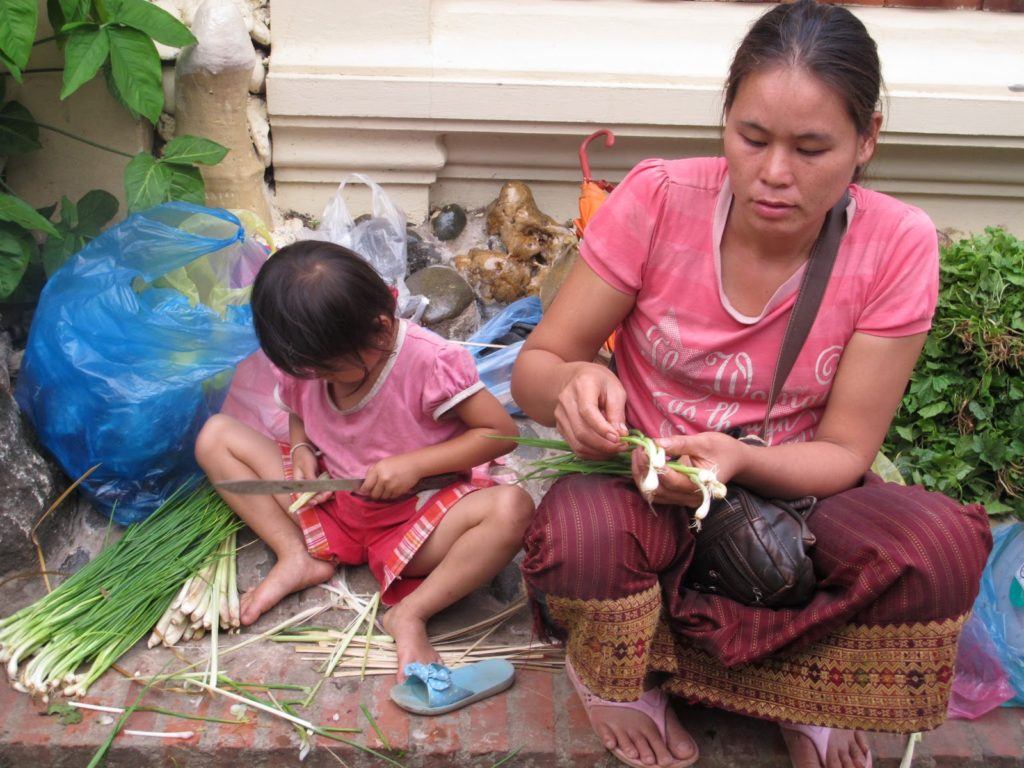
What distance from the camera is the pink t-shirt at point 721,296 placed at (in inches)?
89.1

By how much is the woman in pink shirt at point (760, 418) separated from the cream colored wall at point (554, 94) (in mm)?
1557

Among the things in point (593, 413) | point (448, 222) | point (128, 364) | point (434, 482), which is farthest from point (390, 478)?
point (448, 222)

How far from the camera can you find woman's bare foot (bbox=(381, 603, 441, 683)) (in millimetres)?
2562

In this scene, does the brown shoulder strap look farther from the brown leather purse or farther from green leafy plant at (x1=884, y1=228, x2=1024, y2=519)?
green leafy plant at (x1=884, y1=228, x2=1024, y2=519)

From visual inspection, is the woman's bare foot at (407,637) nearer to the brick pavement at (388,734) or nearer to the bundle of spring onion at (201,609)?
the brick pavement at (388,734)

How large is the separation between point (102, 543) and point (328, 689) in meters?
0.85

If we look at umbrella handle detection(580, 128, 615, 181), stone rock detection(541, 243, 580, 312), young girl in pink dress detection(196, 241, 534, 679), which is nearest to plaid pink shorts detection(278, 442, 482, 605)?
young girl in pink dress detection(196, 241, 534, 679)

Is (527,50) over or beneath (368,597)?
over

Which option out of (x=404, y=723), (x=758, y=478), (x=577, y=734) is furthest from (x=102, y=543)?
(x=758, y=478)

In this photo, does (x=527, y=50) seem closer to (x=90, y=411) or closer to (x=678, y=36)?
(x=678, y=36)

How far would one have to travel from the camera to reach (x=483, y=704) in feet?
8.25

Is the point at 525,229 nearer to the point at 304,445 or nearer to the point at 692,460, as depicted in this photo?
the point at 304,445

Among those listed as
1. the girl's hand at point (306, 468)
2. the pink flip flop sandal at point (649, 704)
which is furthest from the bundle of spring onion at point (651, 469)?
the girl's hand at point (306, 468)

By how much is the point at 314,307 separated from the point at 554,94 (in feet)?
5.53
